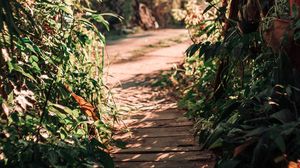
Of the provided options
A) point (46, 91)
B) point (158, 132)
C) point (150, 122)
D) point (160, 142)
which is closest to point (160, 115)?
point (150, 122)

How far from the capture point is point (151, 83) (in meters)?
6.90

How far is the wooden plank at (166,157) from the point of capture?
3420 mm

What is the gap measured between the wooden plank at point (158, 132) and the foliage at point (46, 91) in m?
0.28

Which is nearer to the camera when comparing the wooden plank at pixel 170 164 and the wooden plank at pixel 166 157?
the wooden plank at pixel 170 164

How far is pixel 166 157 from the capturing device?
3.48 m

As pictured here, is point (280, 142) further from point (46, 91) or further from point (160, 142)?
point (160, 142)

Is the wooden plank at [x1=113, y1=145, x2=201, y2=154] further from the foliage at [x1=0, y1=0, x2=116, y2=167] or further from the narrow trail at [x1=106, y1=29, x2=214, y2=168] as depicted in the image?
the foliage at [x1=0, y1=0, x2=116, y2=167]

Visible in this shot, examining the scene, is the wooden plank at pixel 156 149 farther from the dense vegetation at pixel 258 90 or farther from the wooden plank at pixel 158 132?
the wooden plank at pixel 158 132

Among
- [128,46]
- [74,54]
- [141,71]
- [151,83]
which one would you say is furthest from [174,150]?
[128,46]

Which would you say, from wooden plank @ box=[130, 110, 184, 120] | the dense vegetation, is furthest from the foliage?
the dense vegetation

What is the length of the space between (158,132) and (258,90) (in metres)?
1.64

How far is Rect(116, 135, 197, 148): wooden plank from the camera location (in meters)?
3.82

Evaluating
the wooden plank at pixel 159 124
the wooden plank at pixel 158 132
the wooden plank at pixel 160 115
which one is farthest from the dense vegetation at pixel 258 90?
the wooden plank at pixel 160 115

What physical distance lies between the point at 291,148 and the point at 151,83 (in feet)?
15.7
